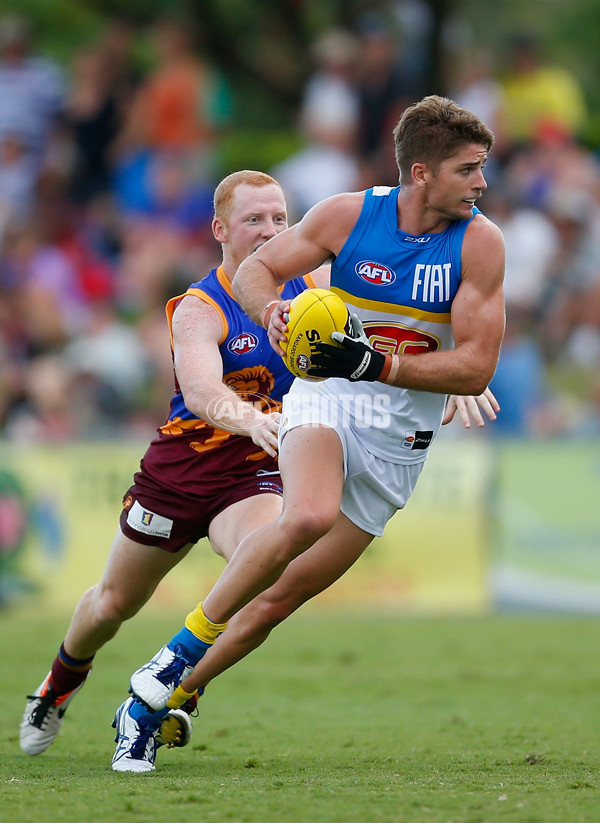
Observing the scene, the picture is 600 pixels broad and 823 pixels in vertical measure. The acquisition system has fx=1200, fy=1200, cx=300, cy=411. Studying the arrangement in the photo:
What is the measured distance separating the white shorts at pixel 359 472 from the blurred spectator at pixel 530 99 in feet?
31.6

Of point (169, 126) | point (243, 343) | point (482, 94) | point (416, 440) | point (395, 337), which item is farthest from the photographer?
point (169, 126)

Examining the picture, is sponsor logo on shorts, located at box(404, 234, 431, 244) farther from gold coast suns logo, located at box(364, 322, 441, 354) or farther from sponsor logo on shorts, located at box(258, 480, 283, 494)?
sponsor logo on shorts, located at box(258, 480, 283, 494)

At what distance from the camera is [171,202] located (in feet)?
48.4

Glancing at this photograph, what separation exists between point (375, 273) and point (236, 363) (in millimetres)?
888

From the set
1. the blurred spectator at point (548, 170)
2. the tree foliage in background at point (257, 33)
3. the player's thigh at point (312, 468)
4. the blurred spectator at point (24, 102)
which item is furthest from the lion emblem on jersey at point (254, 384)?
the tree foliage in background at point (257, 33)

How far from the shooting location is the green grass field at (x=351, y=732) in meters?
4.01

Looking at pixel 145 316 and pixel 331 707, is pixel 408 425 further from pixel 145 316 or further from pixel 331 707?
pixel 145 316

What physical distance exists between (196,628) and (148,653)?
4.31 m

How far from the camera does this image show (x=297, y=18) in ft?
60.2

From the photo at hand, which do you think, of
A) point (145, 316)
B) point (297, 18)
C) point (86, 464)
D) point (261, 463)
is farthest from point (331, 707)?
point (297, 18)

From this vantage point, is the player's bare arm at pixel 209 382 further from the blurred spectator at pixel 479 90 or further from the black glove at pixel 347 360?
the blurred spectator at pixel 479 90

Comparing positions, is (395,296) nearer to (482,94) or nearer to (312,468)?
(312,468)

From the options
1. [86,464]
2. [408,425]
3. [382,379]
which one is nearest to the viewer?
[382,379]

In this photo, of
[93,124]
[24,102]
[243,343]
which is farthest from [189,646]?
[24,102]
